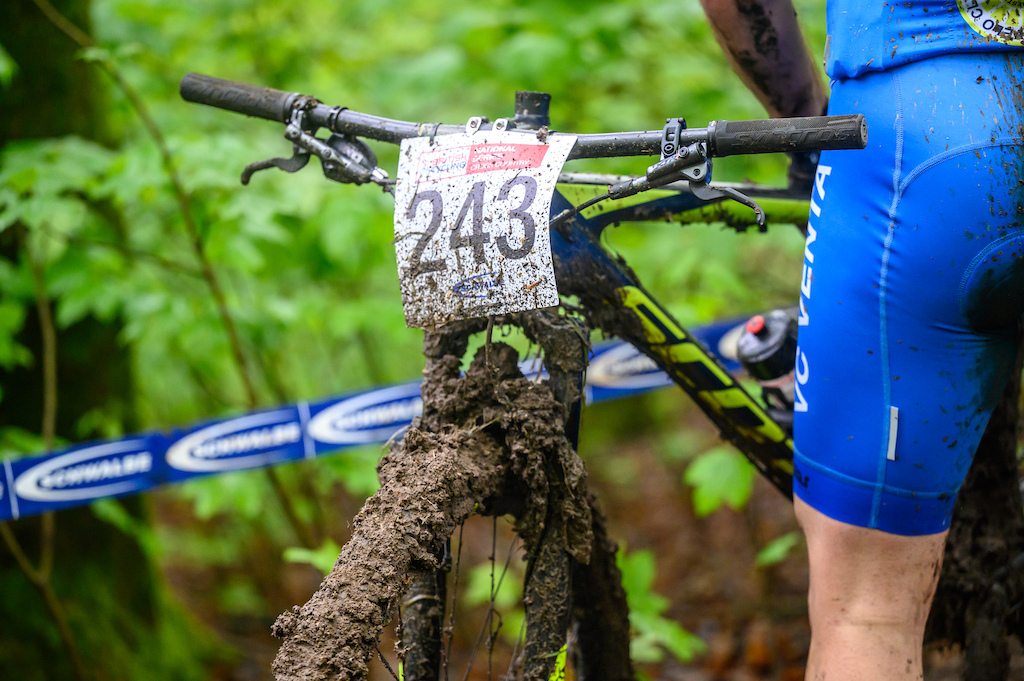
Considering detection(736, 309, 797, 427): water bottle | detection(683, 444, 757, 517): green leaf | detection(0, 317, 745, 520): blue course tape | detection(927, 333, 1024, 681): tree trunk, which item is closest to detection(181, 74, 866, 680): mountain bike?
detection(736, 309, 797, 427): water bottle

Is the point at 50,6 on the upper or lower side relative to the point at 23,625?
upper

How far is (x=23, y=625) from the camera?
8.52ft

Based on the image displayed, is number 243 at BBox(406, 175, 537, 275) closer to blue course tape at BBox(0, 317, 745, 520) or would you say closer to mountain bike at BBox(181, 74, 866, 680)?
mountain bike at BBox(181, 74, 866, 680)

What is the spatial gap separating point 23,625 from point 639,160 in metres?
2.82

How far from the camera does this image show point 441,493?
3.57ft

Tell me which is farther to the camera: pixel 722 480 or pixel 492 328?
pixel 722 480

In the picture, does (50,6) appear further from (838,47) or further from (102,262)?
(838,47)

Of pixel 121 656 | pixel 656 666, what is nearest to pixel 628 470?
pixel 656 666

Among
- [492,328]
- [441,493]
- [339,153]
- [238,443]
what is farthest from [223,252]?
[441,493]

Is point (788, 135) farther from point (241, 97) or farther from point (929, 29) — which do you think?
point (241, 97)

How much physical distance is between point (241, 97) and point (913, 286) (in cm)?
126

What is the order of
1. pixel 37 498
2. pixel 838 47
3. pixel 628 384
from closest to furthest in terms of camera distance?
pixel 838 47 → pixel 37 498 → pixel 628 384

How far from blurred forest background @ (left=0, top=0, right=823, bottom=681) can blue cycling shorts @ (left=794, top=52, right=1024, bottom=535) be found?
Result: 115 centimetres

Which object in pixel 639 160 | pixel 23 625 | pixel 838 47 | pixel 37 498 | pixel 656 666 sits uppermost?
pixel 639 160
